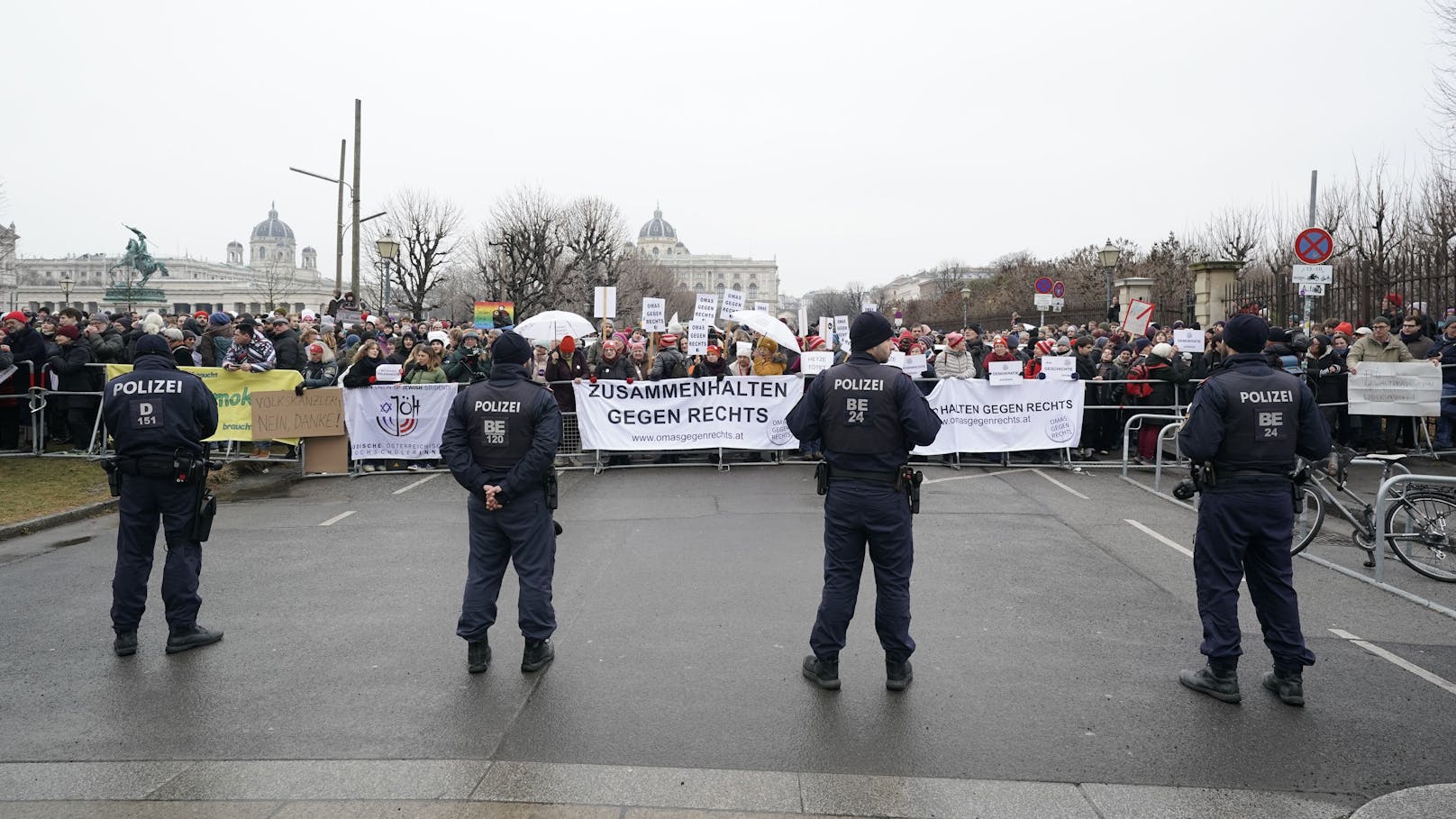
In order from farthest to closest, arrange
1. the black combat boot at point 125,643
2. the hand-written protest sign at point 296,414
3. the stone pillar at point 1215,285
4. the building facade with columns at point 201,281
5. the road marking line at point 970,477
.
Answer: the building facade with columns at point 201,281 → the stone pillar at point 1215,285 → the hand-written protest sign at point 296,414 → the road marking line at point 970,477 → the black combat boot at point 125,643

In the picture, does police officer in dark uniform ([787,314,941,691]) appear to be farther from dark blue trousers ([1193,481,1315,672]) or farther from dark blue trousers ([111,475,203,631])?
dark blue trousers ([111,475,203,631])

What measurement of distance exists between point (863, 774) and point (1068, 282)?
47884mm

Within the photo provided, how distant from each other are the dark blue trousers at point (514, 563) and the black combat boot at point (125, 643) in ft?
7.02

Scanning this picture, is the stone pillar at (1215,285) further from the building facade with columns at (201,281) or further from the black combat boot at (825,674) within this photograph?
the building facade with columns at (201,281)

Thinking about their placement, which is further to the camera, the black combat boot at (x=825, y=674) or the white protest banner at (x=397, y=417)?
the white protest banner at (x=397, y=417)

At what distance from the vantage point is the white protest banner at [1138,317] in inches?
836

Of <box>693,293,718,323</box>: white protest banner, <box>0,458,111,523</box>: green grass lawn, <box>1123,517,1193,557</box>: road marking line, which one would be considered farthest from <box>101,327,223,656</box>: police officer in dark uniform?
<box>693,293,718,323</box>: white protest banner

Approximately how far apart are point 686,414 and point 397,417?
398cm

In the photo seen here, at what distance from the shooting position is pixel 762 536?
362 inches

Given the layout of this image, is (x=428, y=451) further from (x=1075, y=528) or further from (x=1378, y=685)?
(x=1378, y=685)

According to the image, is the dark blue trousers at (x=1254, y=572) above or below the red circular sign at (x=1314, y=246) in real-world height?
Answer: below

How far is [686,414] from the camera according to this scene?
13.8m

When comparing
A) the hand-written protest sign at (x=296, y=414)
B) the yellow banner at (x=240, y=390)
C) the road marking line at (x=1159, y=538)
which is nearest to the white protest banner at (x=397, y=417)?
the hand-written protest sign at (x=296, y=414)

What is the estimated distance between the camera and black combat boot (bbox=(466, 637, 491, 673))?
18.3 feet
